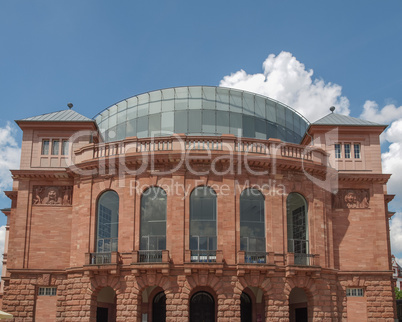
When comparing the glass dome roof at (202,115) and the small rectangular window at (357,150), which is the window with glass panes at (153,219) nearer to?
the glass dome roof at (202,115)

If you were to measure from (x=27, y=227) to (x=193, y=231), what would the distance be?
11.5 meters

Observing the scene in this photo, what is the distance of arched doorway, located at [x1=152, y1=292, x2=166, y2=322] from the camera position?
113 ft

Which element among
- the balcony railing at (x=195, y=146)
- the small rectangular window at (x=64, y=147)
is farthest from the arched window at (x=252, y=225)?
the small rectangular window at (x=64, y=147)

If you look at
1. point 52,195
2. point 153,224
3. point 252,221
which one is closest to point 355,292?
point 252,221

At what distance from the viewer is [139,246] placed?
32250 mm

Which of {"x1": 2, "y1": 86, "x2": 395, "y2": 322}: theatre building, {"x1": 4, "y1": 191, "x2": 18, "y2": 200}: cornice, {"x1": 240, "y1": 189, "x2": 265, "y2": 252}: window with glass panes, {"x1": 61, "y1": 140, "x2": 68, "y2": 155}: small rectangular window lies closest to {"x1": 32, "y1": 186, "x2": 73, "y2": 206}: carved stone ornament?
{"x1": 2, "y1": 86, "x2": 395, "y2": 322}: theatre building

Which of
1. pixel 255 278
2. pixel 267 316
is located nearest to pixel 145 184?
pixel 255 278

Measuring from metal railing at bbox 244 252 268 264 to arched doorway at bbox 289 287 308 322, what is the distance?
493 centimetres

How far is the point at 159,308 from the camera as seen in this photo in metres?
34.6

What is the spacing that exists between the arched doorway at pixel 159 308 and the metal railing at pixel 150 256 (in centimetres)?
406

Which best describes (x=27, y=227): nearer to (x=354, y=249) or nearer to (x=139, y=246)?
(x=139, y=246)

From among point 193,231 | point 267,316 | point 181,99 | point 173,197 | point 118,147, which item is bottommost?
point 267,316

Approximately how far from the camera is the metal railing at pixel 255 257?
31875 millimetres

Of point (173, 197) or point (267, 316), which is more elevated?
point (173, 197)
